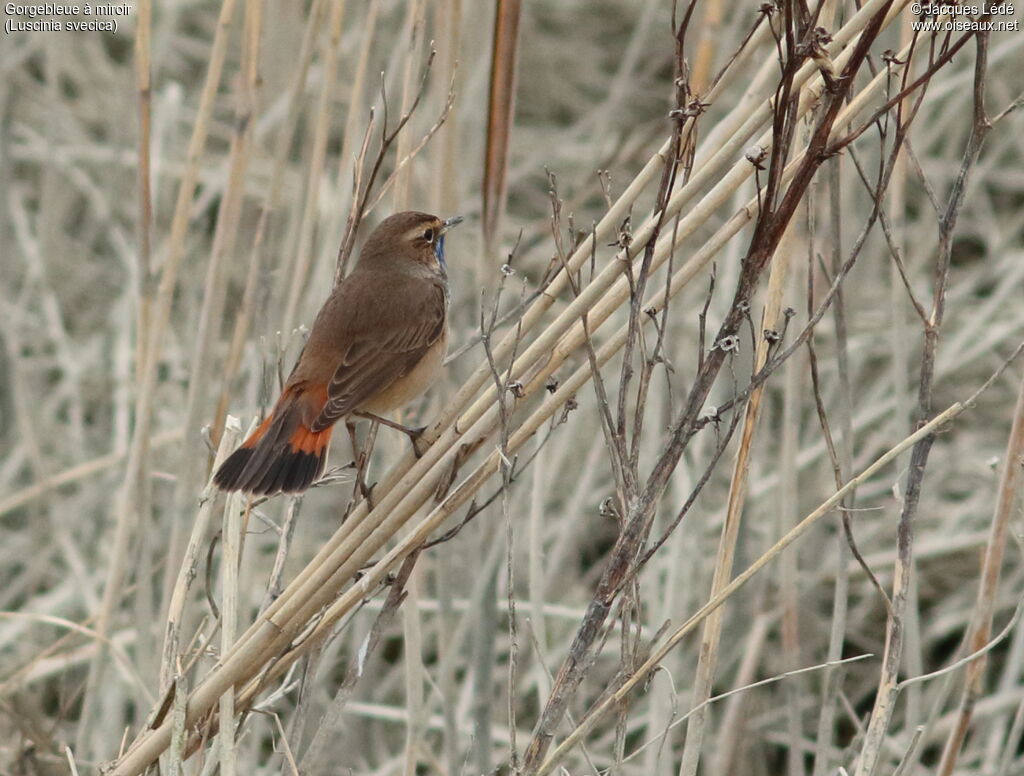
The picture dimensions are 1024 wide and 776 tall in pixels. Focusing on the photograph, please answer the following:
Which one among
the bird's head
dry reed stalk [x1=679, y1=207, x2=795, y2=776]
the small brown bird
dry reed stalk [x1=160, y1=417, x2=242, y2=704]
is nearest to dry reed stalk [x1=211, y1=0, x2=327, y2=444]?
the small brown bird

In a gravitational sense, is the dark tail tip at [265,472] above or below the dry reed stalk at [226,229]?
below

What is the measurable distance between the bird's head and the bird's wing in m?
0.09

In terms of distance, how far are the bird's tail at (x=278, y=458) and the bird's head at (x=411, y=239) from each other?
61cm

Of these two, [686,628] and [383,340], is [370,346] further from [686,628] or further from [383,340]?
[686,628]

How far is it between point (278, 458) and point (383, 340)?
639mm

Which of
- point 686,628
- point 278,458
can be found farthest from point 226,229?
point 686,628

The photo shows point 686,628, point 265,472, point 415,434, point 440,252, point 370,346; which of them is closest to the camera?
point 686,628

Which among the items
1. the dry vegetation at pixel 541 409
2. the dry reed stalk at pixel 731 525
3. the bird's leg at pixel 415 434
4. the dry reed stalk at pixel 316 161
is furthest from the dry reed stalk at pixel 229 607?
the dry reed stalk at pixel 731 525

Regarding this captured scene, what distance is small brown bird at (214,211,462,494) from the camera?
2.85m

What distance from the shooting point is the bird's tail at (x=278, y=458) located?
258cm

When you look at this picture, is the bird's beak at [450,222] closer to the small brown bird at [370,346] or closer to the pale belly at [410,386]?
the small brown bird at [370,346]

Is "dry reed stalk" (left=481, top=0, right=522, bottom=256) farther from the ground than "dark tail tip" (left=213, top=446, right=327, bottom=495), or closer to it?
farther from the ground

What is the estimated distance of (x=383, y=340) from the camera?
3.22m

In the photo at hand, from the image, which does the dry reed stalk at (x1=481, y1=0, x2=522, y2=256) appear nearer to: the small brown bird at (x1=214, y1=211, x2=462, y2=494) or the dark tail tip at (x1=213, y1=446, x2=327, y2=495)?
the small brown bird at (x1=214, y1=211, x2=462, y2=494)
